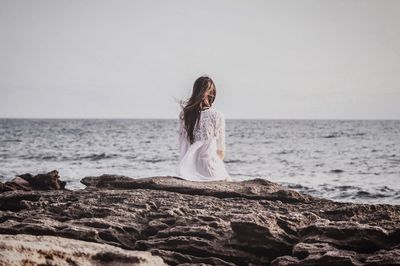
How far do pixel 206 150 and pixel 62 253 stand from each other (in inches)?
167

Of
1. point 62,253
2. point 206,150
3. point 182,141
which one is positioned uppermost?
point 182,141

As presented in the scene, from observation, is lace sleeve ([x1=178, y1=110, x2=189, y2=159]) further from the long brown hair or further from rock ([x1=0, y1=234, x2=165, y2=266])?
rock ([x1=0, y1=234, x2=165, y2=266])

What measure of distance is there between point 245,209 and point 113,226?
166cm

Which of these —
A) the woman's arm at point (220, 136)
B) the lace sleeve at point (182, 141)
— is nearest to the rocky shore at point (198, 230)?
the woman's arm at point (220, 136)

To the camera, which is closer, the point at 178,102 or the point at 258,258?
the point at 258,258

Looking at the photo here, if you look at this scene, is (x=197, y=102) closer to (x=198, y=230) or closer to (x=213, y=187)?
(x=213, y=187)

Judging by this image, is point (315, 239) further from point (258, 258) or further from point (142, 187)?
point (142, 187)

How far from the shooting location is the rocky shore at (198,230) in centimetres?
501

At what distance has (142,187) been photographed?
24.8ft

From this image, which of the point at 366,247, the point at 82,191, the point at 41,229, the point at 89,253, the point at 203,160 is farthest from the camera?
the point at 203,160

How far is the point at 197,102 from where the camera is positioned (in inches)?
341

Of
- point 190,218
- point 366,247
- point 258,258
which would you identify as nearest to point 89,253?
point 190,218

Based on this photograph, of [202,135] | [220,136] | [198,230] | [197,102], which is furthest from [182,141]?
[198,230]

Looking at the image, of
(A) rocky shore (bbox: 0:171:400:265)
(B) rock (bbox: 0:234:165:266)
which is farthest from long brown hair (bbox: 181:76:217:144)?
(B) rock (bbox: 0:234:165:266)
